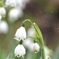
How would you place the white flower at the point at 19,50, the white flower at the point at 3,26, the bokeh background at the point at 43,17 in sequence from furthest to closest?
the bokeh background at the point at 43,17, the white flower at the point at 3,26, the white flower at the point at 19,50

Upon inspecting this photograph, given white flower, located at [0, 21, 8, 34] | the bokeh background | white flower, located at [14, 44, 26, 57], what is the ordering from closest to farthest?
white flower, located at [14, 44, 26, 57] < white flower, located at [0, 21, 8, 34] < the bokeh background

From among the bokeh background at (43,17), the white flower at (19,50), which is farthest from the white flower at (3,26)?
the white flower at (19,50)

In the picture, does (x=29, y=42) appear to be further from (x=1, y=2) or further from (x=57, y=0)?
(x=57, y=0)

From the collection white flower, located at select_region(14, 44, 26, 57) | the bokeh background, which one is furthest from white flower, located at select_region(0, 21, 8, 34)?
white flower, located at select_region(14, 44, 26, 57)

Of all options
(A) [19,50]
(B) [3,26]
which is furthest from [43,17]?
(A) [19,50]

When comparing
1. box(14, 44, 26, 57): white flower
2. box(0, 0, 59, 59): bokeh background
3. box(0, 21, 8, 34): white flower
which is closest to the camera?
box(14, 44, 26, 57): white flower

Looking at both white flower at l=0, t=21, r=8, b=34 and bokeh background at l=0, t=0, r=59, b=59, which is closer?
white flower at l=0, t=21, r=8, b=34

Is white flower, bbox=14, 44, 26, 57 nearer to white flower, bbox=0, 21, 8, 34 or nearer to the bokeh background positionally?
white flower, bbox=0, 21, 8, 34

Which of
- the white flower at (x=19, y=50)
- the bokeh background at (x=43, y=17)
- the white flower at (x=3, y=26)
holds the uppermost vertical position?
the bokeh background at (x=43, y=17)

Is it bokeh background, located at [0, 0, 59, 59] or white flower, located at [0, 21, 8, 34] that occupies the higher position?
bokeh background, located at [0, 0, 59, 59]

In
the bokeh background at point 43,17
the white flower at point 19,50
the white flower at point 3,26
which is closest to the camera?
the white flower at point 19,50

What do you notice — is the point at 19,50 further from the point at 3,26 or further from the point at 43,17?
the point at 43,17

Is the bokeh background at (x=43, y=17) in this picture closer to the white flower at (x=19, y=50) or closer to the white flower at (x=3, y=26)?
the white flower at (x=3, y=26)
